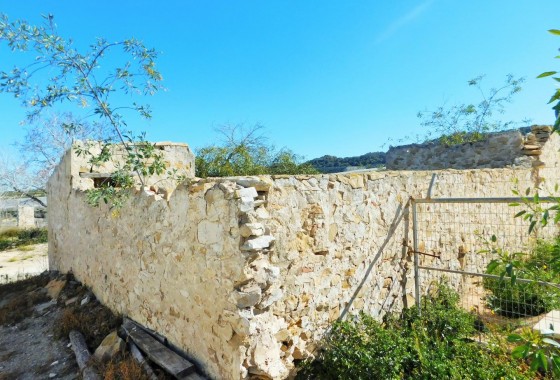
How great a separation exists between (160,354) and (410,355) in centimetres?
246

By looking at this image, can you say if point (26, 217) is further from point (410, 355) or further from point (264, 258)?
point (410, 355)

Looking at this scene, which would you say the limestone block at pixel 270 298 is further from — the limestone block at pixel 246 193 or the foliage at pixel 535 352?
the foliage at pixel 535 352

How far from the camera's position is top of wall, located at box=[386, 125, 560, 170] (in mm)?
7914

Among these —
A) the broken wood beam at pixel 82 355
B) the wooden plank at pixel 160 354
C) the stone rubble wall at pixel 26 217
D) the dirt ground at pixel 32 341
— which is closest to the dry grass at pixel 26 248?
the stone rubble wall at pixel 26 217

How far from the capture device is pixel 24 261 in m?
12.7

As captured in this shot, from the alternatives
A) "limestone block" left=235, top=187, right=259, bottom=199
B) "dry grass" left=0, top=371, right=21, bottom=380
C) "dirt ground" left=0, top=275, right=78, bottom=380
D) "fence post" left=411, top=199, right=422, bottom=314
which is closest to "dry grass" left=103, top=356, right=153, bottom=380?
"dirt ground" left=0, top=275, right=78, bottom=380

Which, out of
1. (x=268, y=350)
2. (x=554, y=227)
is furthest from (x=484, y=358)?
(x=554, y=227)

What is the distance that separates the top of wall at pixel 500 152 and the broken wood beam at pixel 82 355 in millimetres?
8798

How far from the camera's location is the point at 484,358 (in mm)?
3219

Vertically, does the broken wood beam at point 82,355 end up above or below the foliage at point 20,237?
above

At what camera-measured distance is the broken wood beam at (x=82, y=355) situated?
143 inches

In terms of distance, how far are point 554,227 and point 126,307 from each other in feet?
29.2

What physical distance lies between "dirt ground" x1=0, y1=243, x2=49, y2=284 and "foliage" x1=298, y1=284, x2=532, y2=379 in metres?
9.21

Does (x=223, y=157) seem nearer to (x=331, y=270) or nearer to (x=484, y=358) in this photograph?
(x=331, y=270)
